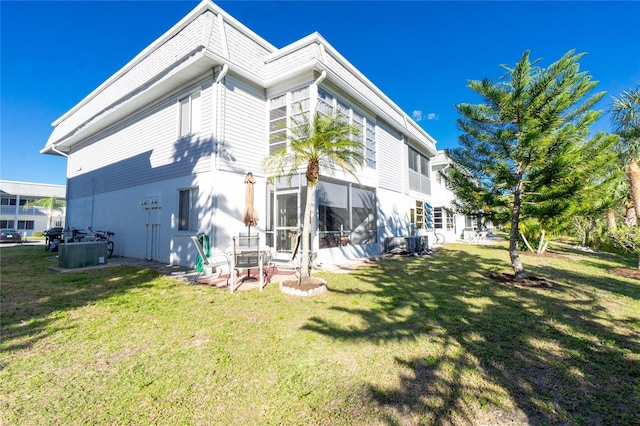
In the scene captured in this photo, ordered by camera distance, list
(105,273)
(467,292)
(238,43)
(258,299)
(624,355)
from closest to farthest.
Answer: (624,355) → (258,299) → (467,292) → (105,273) → (238,43)

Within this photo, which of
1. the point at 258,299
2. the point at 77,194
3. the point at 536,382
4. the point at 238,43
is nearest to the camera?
the point at 536,382

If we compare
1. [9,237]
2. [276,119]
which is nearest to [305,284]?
[276,119]

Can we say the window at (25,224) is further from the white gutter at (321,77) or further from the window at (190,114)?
the white gutter at (321,77)

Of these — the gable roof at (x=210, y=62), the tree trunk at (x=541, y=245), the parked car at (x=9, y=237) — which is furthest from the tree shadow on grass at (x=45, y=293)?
the parked car at (x=9, y=237)

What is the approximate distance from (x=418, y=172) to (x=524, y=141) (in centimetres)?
1163

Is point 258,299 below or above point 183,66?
below

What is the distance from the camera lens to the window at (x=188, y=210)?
8875mm

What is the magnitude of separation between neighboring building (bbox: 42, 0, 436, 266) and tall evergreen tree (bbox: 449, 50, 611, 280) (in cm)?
364

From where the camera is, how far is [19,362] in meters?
2.99

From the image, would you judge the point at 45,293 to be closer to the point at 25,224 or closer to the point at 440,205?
the point at 440,205

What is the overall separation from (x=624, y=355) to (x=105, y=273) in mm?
11225

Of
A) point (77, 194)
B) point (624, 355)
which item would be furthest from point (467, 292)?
point (77, 194)

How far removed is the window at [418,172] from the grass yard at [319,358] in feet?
38.0

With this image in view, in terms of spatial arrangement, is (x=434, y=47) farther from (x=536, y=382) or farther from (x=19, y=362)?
(x=19, y=362)
